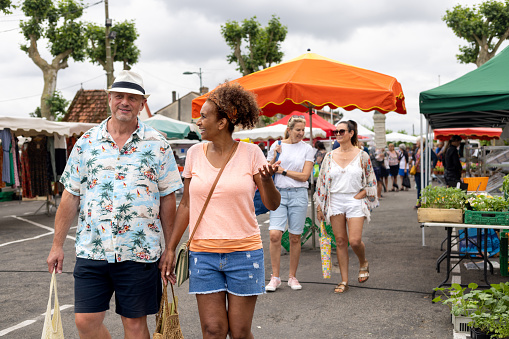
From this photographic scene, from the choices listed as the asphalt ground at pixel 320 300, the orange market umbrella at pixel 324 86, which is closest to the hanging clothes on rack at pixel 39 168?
the asphalt ground at pixel 320 300

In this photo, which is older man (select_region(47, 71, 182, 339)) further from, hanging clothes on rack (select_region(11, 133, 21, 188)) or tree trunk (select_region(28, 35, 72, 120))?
tree trunk (select_region(28, 35, 72, 120))

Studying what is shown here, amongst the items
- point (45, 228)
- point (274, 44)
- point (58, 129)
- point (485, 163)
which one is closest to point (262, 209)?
point (485, 163)

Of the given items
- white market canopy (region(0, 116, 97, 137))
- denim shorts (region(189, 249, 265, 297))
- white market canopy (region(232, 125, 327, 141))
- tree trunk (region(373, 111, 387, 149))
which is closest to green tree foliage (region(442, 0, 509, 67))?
tree trunk (region(373, 111, 387, 149))

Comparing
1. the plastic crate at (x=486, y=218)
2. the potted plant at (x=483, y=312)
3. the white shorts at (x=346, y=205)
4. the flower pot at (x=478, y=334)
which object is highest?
the white shorts at (x=346, y=205)

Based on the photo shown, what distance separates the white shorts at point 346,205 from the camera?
6059 mm

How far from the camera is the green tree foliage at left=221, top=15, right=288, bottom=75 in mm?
36188

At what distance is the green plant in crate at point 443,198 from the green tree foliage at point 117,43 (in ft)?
91.2

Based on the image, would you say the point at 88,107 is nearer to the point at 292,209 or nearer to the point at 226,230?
the point at 292,209

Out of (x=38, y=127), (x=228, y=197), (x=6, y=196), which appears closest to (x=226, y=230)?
(x=228, y=197)

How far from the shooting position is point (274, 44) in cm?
3719

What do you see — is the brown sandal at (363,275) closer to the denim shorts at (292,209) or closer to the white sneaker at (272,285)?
the denim shorts at (292,209)

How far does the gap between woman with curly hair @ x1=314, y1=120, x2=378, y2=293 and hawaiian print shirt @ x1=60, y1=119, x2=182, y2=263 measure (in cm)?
315

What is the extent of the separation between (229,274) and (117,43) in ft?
101

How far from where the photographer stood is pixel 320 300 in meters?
5.85
